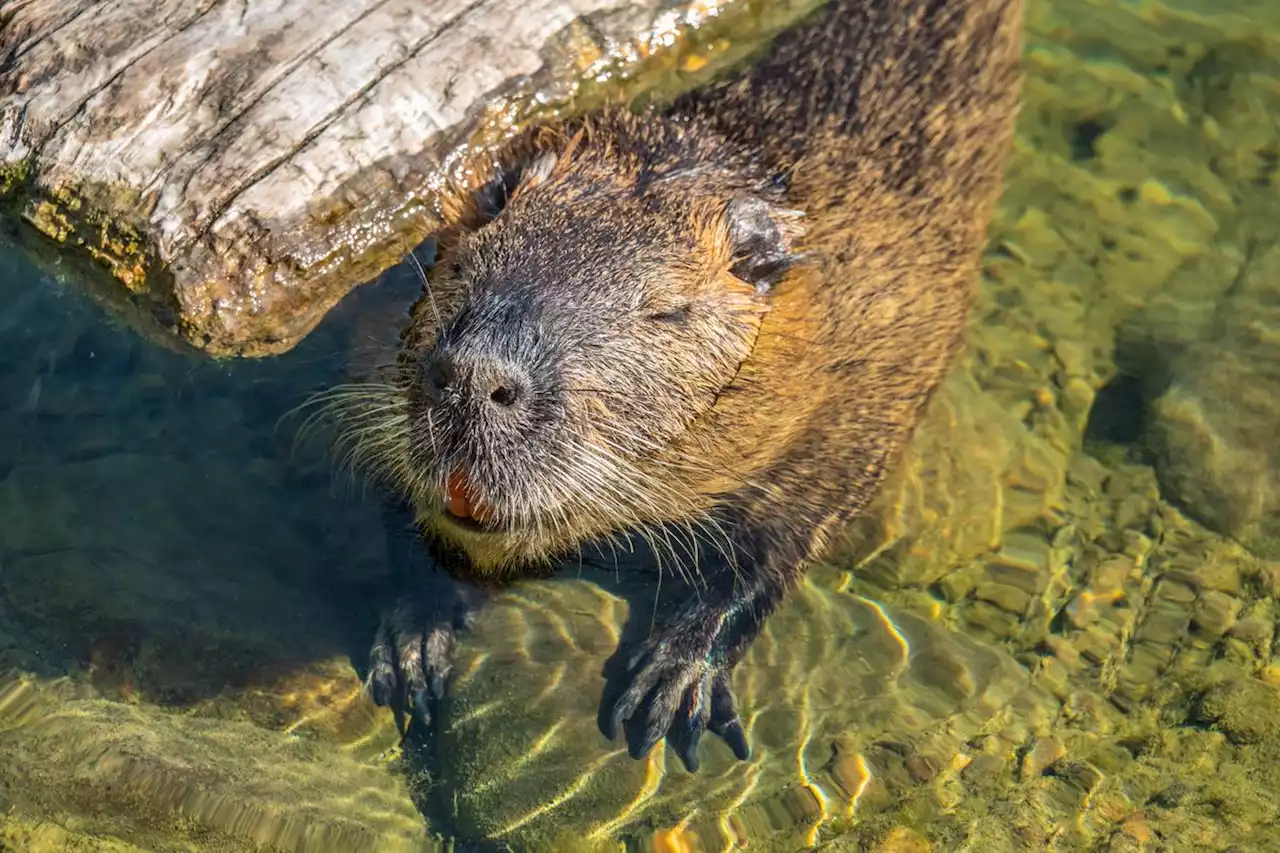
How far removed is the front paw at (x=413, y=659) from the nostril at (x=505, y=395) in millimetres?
1178

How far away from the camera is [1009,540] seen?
4.59 m

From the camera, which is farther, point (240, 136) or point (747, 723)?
point (240, 136)

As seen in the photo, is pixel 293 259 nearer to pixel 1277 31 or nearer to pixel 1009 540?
pixel 1009 540

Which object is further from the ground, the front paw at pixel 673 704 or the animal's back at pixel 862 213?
the animal's back at pixel 862 213

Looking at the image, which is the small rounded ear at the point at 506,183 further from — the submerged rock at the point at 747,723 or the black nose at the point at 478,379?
the submerged rock at the point at 747,723

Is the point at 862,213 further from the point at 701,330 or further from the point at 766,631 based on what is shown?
the point at 766,631

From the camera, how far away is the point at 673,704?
3.95 metres

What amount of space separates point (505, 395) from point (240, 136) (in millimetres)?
1690

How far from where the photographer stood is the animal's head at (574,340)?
326 cm

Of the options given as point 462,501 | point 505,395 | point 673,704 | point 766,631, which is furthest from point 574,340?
point 766,631

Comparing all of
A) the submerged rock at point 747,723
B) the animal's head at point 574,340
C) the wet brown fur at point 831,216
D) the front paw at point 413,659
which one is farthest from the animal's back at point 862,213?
the front paw at point 413,659

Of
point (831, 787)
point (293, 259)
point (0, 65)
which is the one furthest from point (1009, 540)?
point (0, 65)

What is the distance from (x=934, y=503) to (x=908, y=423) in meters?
0.31

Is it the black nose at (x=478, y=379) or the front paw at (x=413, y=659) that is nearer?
the black nose at (x=478, y=379)
